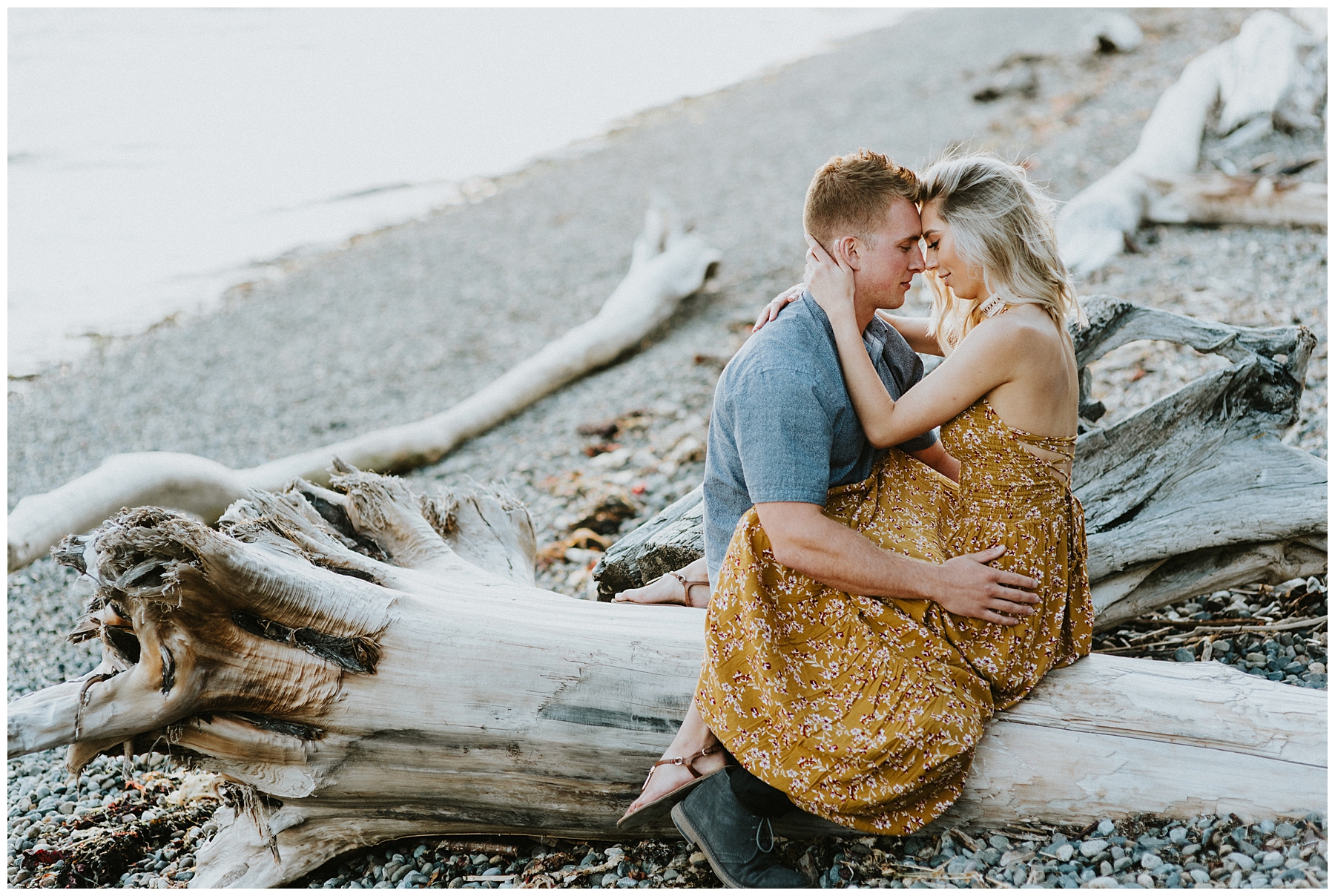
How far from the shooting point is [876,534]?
3.26m

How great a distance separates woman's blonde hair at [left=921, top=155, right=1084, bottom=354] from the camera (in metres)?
3.22

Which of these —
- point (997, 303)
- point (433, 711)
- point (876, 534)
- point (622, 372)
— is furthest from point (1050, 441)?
point (622, 372)

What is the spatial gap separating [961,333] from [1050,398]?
0.44m

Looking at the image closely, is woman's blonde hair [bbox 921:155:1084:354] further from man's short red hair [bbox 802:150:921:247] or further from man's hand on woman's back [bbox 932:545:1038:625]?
man's hand on woman's back [bbox 932:545:1038:625]

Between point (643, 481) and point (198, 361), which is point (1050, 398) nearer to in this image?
point (643, 481)

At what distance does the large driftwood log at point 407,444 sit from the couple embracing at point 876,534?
2337 mm

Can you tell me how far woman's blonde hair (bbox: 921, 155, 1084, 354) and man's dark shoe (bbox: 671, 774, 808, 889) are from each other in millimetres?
1940

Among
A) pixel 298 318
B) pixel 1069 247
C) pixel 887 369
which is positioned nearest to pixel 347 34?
pixel 298 318

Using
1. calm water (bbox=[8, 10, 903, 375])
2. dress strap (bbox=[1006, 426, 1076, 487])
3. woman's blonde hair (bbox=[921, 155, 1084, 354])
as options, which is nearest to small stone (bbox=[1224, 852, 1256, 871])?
dress strap (bbox=[1006, 426, 1076, 487])

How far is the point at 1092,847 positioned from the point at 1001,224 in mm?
2051

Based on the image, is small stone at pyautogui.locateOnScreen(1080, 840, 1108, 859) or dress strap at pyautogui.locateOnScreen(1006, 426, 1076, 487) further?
dress strap at pyautogui.locateOnScreen(1006, 426, 1076, 487)

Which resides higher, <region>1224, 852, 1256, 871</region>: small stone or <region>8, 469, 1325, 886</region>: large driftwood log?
<region>8, 469, 1325, 886</region>: large driftwood log

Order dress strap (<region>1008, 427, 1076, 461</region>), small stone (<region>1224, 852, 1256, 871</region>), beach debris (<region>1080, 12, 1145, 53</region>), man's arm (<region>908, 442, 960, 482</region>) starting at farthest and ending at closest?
beach debris (<region>1080, 12, 1145, 53</region>)
man's arm (<region>908, 442, 960, 482</region>)
dress strap (<region>1008, 427, 1076, 461</region>)
small stone (<region>1224, 852, 1256, 871</region>)

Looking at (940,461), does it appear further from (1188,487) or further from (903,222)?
(1188,487)
